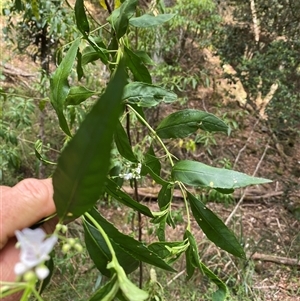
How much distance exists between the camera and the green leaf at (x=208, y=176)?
0.44m

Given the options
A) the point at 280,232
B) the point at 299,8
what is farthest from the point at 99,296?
the point at 299,8

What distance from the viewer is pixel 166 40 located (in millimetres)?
3041

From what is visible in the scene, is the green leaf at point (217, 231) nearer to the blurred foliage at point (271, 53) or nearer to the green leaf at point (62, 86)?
the green leaf at point (62, 86)

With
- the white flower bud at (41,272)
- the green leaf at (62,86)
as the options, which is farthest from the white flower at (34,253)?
the green leaf at (62,86)

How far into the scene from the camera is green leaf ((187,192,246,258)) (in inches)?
20.2

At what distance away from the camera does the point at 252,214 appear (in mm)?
2787

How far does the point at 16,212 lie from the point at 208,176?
0.22 meters

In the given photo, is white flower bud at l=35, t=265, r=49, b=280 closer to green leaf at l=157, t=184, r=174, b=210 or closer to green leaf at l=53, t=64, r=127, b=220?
green leaf at l=53, t=64, r=127, b=220

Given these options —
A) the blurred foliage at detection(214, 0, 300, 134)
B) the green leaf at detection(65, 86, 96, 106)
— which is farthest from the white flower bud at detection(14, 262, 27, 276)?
the blurred foliage at detection(214, 0, 300, 134)

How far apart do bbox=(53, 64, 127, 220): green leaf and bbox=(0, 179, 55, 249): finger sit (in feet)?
0.54

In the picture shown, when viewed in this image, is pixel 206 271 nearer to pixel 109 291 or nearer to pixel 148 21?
pixel 109 291

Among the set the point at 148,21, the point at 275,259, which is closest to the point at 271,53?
the point at 275,259

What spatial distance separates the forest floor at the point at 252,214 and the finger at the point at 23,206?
45.7 inches

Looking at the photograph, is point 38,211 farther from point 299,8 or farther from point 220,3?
point 220,3
